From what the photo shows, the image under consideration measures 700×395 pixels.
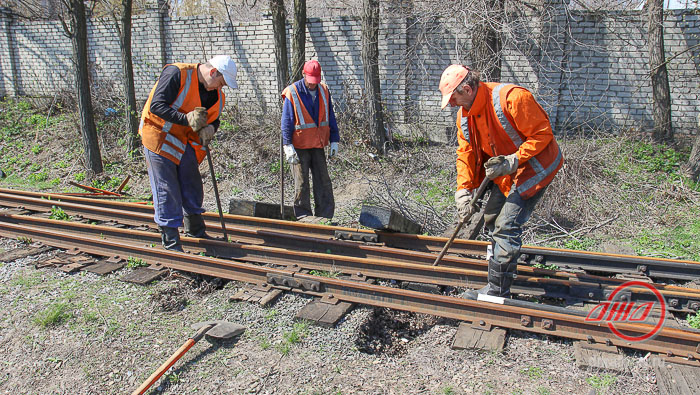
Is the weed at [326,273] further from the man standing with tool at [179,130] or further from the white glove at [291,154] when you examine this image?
the white glove at [291,154]

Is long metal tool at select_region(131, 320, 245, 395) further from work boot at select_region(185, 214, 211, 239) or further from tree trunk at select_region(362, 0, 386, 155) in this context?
tree trunk at select_region(362, 0, 386, 155)

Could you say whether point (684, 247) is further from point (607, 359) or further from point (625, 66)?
point (625, 66)

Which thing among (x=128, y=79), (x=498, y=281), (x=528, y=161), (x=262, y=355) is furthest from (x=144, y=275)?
(x=128, y=79)

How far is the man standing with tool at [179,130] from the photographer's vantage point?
491cm

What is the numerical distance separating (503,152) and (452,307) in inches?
52.0

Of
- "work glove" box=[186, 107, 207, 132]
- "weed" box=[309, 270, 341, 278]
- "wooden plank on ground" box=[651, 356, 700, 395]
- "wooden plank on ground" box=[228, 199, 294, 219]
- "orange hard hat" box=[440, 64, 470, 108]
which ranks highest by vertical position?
"orange hard hat" box=[440, 64, 470, 108]

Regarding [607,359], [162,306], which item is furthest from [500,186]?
[162,306]

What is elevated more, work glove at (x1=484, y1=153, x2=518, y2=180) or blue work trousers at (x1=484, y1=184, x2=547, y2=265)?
work glove at (x1=484, y1=153, x2=518, y2=180)

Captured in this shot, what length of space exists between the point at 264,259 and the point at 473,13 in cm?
578

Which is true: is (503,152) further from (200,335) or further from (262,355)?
(200,335)

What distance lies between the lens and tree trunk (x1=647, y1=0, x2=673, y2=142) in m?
9.70

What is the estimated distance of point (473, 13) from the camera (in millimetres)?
8430

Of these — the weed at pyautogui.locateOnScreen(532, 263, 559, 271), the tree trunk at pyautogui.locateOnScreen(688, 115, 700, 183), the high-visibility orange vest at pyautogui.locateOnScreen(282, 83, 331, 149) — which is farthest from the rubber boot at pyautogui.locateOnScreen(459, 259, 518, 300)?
the tree trunk at pyautogui.locateOnScreen(688, 115, 700, 183)

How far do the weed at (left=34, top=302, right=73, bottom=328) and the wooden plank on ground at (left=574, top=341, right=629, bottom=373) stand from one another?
13.2 feet
